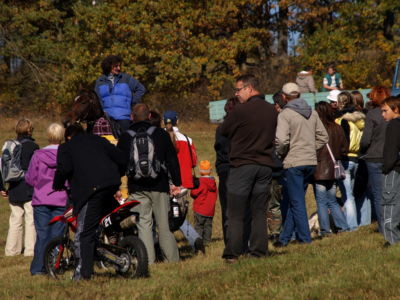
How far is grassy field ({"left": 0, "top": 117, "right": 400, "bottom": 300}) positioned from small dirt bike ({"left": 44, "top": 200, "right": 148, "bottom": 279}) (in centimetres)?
15

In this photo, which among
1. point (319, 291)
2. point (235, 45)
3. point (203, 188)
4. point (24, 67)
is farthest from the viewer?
point (24, 67)

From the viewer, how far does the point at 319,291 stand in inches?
289

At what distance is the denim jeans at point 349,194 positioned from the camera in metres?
12.8

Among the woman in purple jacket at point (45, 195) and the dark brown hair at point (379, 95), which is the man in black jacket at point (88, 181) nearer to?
the woman in purple jacket at point (45, 195)

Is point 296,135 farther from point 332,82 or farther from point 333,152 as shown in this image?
point 332,82

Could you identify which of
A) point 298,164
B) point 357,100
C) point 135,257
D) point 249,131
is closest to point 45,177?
point 135,257

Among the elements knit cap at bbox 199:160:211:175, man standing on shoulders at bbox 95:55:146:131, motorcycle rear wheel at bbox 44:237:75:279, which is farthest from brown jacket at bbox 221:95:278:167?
knit cap at bbox 199:160:211:175

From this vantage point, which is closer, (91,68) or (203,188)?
(203,188)

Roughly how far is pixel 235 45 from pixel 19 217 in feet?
83.4

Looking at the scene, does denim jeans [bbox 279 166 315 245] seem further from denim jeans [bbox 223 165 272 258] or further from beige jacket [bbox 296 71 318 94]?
beige jacket [bbox 296 71 318 94]

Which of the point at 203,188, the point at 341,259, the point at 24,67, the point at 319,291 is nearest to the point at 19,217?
the point at 203,188

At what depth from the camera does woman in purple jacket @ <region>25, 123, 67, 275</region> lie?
408 inches

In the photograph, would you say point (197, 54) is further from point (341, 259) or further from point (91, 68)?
point (341, 259)

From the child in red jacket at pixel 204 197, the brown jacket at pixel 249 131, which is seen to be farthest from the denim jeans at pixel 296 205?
the brown jacket at pixel 249 131
